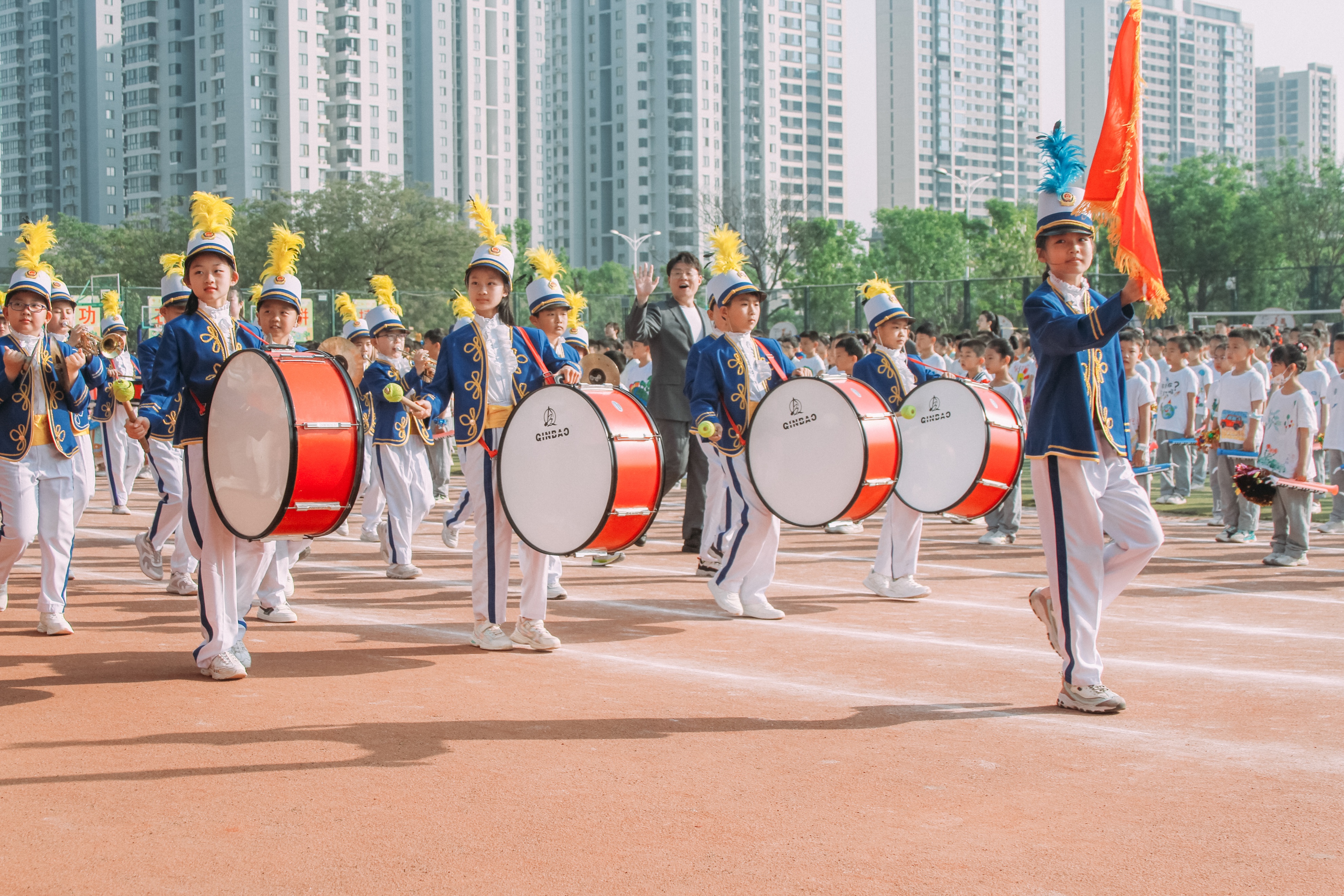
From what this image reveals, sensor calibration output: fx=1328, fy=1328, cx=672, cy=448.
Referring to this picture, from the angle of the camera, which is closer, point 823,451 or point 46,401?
point 46,401

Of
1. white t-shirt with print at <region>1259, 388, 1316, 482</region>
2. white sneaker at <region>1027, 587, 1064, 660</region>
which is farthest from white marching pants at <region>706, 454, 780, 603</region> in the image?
white t-shirt with print at <region>1259, 388, 1316, 482</region>

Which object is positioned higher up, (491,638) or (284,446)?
(284,446)

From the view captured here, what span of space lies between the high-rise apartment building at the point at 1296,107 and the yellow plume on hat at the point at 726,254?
201085mm

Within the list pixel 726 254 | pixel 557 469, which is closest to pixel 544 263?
pixel 726 254

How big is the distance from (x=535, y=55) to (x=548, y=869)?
458 feet

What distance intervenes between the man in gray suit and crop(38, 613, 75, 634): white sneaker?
464cm

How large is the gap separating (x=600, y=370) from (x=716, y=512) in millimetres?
8496

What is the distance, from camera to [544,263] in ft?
27.2

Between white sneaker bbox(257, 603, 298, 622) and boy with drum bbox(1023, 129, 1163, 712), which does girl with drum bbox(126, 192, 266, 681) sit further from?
boy with drum bbox(1023, 129, 1163, 712)

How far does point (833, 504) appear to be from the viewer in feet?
24.7

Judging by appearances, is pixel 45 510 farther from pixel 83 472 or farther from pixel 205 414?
pixel 205 414

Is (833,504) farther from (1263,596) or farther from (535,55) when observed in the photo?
(535,55)

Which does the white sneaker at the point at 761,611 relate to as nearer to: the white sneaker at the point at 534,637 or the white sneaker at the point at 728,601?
the white sneaker at the point at 728,601

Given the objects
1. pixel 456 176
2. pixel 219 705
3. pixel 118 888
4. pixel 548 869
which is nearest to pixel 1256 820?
pixel 548 869
